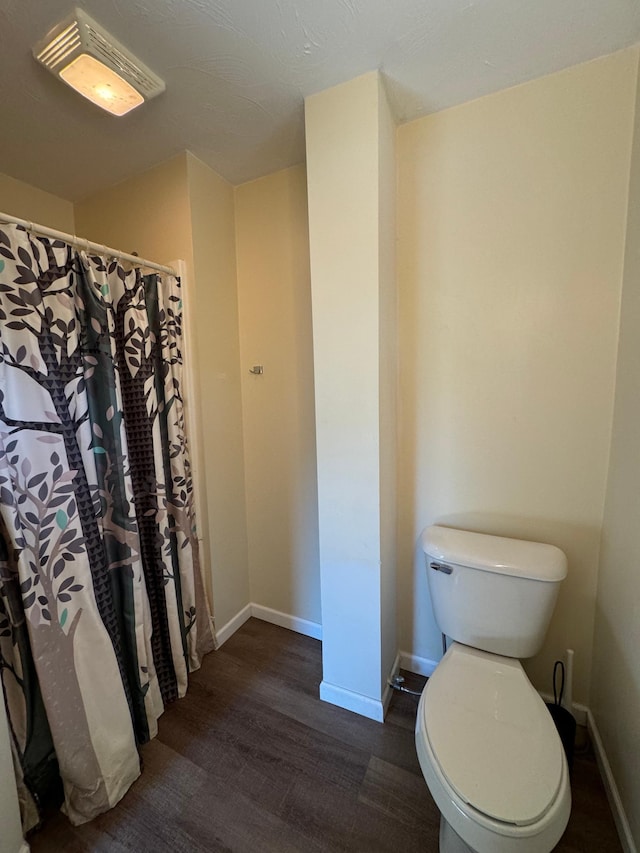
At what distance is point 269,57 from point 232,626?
2483mm

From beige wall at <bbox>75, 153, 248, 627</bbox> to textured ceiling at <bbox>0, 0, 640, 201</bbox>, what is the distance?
0.18m

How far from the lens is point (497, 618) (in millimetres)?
1176

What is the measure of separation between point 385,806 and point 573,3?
248 centimetres

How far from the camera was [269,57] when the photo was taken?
1083 mm

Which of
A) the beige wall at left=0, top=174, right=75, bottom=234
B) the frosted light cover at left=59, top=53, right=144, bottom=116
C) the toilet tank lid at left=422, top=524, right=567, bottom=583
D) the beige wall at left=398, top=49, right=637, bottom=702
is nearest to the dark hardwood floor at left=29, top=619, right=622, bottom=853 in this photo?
the beige wall at left=398, top=49, right=637, bottom=702

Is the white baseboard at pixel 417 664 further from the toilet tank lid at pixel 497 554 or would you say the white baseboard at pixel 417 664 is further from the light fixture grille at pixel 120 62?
the light fixture grille at pixel 120 62

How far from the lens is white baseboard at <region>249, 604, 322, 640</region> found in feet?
6.04

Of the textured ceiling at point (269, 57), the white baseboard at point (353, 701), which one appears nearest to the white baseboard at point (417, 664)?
the white baseboard at point (353, 701)

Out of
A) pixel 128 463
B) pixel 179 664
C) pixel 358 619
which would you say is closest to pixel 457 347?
pixel 358 619

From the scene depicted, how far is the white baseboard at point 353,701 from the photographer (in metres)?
1.38

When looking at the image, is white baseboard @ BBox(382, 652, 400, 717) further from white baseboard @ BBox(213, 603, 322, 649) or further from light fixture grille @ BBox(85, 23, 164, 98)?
light fixture grille @ BBox(85, 23, 164, 98)

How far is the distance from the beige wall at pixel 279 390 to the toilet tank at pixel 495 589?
0.71 m

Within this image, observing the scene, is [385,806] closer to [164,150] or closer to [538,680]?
[538,680]

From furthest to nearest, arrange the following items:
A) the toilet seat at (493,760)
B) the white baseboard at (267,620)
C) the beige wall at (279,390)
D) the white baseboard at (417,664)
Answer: the white baseboard at (267,620) < the beige wall at (279,390) < the white baseboard at (417,664) < the toilet seat at (493,760)
